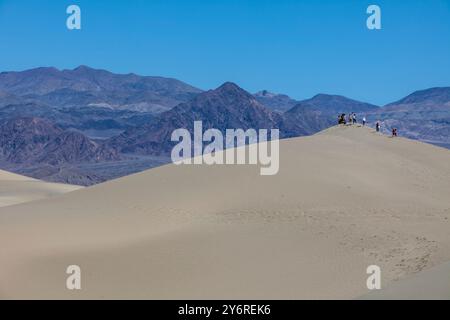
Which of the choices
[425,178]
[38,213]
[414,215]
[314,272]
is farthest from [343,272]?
[425,178]

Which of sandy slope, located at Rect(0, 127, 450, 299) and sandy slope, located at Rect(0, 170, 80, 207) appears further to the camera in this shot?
sandy slope, located at Rect(0, 170, 80, 207)

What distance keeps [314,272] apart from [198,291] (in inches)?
114

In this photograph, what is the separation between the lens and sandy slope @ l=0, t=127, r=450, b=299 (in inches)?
656

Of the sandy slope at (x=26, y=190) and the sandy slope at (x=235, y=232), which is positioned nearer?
the sandy slope at (x=235, y=232)

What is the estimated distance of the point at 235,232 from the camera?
2027 cm

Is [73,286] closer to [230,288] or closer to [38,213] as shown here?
[230,288]

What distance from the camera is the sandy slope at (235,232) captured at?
Result: 1667 cm

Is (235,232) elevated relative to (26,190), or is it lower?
lower

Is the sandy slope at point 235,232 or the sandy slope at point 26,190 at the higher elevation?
the sandy slope at point 26,190

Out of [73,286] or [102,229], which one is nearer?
[73,286]

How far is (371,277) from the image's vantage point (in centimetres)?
1622

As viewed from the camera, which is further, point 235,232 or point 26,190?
point 26,190

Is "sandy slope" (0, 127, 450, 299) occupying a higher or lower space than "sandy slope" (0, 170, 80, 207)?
lower
